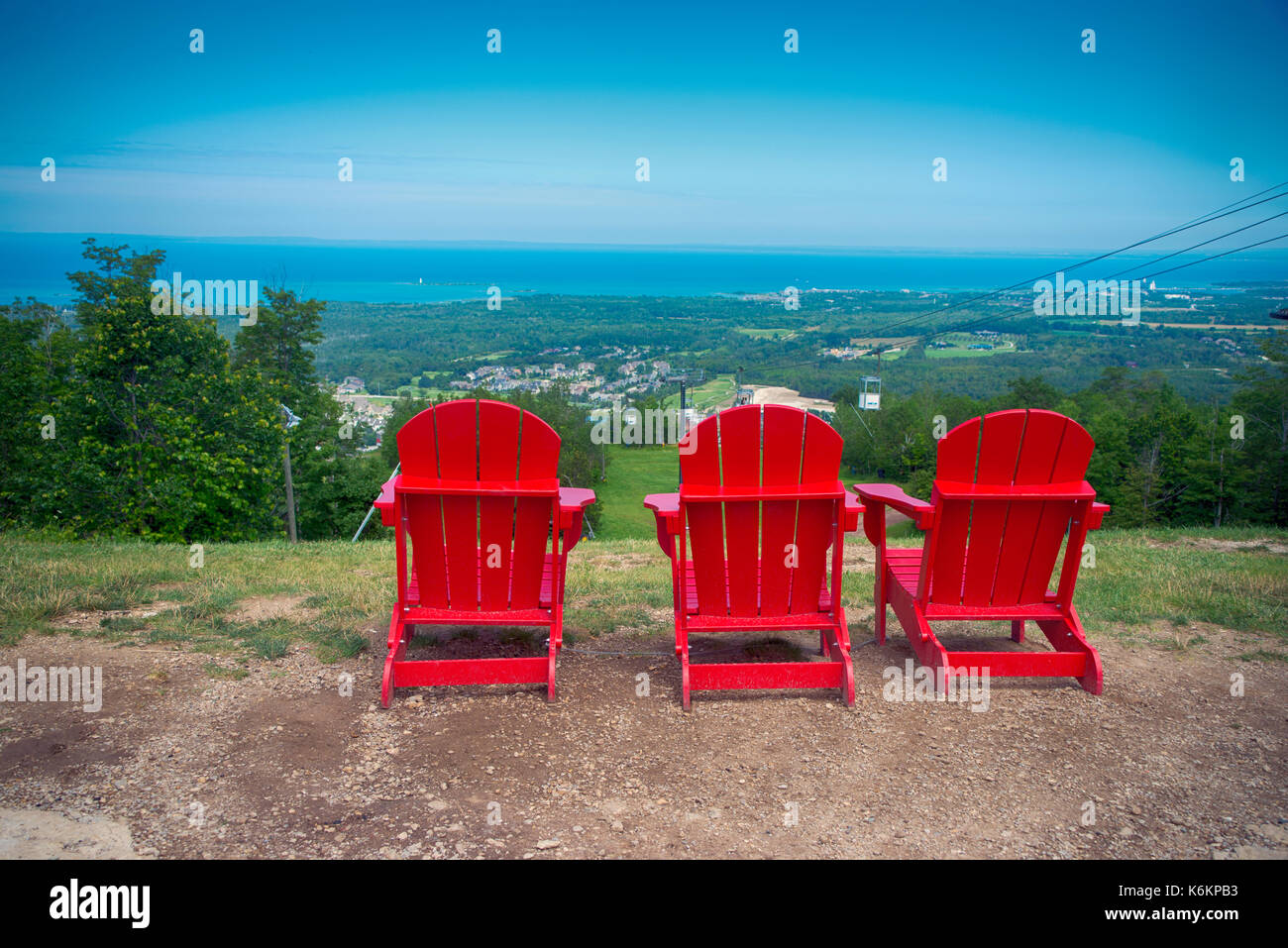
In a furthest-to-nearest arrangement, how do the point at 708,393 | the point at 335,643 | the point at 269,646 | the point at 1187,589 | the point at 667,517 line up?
the point at 708,393 < the point at 1187,589 < the point at 335,643 < the point at 269,646 < the point at 667,517

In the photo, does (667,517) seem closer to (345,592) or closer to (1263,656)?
(345,592)

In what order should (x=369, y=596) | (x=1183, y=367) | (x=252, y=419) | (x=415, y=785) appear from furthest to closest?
(x=1183, y=367)
(x=252, y=419)
(x=369, y=596)
(x=415, y=785)

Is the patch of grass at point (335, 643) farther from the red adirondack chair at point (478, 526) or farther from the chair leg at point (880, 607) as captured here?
the chair leg at point (880, 607)

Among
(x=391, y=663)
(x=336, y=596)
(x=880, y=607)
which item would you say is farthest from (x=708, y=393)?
(x=391, y=663)

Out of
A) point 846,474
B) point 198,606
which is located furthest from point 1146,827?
point 846,474

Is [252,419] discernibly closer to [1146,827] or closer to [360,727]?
[360,727]


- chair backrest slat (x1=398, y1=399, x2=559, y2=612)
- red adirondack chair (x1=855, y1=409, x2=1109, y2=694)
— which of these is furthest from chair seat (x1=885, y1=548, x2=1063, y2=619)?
chair backrest slat (x1=398, y1=399, x2=559, y2=612)
